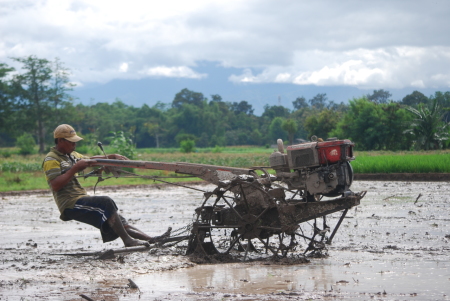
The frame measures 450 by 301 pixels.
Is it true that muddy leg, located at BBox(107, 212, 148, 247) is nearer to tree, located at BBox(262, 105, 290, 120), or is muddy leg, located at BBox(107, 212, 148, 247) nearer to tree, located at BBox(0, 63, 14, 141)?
tree, located at BBox(0, 63, 14, 141)

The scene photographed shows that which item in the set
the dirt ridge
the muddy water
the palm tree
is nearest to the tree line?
the palm tree

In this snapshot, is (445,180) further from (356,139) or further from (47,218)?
(356,139)

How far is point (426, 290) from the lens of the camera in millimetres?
5051

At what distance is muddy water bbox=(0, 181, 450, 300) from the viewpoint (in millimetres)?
5129

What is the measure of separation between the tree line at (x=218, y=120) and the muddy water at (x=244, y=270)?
21.2 meters

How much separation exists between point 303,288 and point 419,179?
1719 centimetres

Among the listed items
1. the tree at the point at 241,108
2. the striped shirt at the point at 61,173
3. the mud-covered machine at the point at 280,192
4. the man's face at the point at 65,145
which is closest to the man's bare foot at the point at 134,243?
the mud-covered machine at the point at 280,192

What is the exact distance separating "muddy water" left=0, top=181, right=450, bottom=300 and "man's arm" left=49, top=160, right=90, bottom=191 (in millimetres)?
966

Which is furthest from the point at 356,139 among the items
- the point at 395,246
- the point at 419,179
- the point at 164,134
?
the point at 164,134

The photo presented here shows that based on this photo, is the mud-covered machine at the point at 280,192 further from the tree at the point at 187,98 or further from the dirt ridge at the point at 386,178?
the tree at the point at 187,98

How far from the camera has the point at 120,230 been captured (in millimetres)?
6711

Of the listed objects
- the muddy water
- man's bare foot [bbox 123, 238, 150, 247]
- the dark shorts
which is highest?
the dark shorts

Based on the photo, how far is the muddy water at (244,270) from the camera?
5.13 m

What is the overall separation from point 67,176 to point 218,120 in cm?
9713
